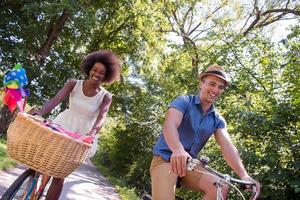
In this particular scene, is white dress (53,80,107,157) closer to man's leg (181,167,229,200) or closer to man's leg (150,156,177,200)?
man's leg (150,156,177,200)

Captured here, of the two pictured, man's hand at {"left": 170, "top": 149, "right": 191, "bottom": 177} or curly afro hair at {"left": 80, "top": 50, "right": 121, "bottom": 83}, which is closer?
man's hand at {"left": 170, "top": 149, "right": 191, "bottom": 177}

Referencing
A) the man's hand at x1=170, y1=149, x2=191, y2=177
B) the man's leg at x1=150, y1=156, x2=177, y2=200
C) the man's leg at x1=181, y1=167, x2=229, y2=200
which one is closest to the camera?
the man's hand at x1=170, y1=149, x2=191, y2=177

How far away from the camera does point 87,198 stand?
9.31 meters

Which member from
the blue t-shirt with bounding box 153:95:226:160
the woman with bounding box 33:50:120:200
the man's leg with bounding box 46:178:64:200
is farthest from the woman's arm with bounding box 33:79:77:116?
the blue t-shirt with bounding box 153:95:226:160

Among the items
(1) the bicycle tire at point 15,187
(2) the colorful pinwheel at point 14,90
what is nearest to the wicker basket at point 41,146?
(2) the colorful pinwheel at point 14,90

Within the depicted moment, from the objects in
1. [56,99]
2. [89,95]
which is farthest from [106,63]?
[56,99]

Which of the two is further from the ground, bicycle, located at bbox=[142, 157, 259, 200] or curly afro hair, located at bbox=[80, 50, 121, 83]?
curly afro hair, located at bbox=[80, 50, 121, 83]

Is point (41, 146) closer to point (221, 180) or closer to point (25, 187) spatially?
point (25, 187)

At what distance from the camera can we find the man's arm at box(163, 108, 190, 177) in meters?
2.63

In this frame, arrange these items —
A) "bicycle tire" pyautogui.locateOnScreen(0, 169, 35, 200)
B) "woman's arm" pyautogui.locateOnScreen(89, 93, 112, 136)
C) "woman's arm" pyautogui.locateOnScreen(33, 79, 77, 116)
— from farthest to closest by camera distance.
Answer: "woman's arm" pyautogui.locateOnScreen(89, 93, 112, 136)
"woman's arm" pyautogui.locateOnScreen(33, 79, 77, 116)
"bicycle tire" pyautogui.locateOnScreen(0, 169, 35, 200)

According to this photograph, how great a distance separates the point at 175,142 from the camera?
2.82 metres

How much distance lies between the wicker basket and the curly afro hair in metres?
1.26

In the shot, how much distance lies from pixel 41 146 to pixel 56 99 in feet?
3.12

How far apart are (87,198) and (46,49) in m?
8.40
